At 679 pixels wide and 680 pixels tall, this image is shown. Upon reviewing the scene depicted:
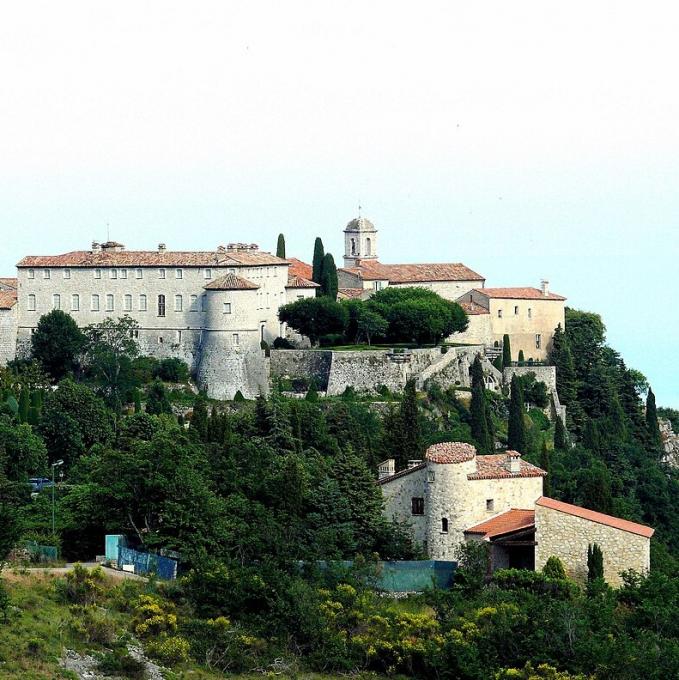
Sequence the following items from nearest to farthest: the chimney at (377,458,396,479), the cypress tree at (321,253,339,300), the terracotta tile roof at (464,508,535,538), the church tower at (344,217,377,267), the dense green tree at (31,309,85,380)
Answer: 1. the terracotta tile roof at (464,508,535,538)
2. the chimney at (377,458,396,479)
3. the dense green tree at (31,309,85,380)
4. the cypress tree at (321,253,339,300)
5. the church tower at (344,217,377,267)

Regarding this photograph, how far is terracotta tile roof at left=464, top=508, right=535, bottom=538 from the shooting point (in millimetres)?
49062

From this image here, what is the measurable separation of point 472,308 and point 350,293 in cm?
493

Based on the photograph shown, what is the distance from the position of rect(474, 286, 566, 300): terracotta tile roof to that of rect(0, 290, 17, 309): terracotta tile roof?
18920 mm

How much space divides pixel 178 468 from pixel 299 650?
7001 millimetres

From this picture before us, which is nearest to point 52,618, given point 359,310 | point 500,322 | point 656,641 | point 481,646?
point 481,646

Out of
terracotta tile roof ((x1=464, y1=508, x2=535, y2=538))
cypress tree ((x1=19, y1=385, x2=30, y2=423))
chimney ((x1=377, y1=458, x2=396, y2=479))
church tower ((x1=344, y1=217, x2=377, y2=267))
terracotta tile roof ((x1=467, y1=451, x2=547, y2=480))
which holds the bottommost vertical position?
terracotta tile roof ((x1=464, y1=508, x2=535, y2=538))

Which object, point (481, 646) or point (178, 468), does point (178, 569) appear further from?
point (481, 646)

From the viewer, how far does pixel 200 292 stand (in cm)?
7975

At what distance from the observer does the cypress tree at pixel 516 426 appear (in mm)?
74000

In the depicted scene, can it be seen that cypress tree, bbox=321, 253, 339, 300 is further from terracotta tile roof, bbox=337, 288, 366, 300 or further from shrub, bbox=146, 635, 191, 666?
shrub, bbox=146, 635, 191, 666

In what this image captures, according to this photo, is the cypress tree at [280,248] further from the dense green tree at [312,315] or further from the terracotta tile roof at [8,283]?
the terracotta tile roof at [8,283]

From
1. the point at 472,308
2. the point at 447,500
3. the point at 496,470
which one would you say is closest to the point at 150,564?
the point at 447,500

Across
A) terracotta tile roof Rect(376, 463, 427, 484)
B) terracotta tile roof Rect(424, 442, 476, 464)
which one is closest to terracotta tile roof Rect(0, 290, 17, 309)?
terracotta tile roof Rect(376, 463, 427, 484)

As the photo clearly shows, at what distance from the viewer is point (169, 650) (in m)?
43.1
